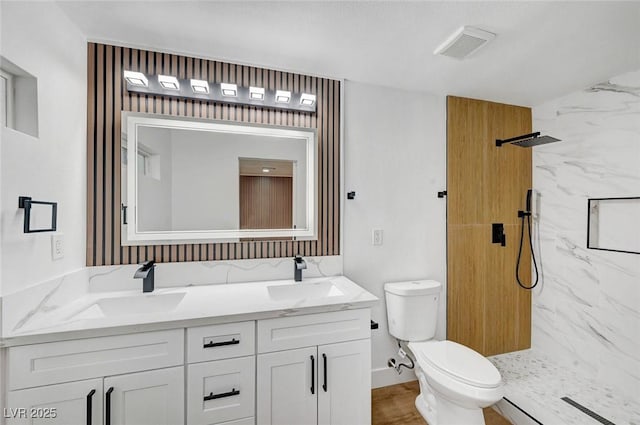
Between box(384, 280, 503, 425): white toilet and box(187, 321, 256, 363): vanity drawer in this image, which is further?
box(384, 280, 503, 425): white toilet

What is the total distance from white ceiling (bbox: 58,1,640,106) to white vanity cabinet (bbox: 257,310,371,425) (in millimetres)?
1491

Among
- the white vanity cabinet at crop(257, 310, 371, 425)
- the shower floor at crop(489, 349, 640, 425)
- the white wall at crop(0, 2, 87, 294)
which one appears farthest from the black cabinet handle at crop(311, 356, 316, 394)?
the shower floor at crop(489, 349, 640, 425)

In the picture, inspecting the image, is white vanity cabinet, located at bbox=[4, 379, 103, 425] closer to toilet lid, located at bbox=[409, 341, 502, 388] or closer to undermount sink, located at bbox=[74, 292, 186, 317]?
undermount sink, located at bbox=[74, 292, 186, 317]

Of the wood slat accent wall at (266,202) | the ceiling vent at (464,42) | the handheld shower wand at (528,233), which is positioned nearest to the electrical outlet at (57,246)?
the wood slat accent wall at (266,202)

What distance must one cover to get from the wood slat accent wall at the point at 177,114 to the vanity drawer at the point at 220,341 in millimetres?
595

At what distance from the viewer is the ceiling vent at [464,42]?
153 centimetres

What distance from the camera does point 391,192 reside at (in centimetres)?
223

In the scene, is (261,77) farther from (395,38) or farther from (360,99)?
(395,38)

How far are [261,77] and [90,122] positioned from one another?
102 cm

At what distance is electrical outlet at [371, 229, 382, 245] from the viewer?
2180mm

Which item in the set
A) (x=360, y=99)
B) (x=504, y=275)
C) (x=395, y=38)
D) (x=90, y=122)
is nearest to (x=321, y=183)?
(x=360, y=99)

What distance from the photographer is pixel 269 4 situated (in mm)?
1368

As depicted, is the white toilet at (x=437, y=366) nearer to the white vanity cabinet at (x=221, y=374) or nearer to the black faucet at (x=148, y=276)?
the white vanity cabinet at (x=221, y=374)

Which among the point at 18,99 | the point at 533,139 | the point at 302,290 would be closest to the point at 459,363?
the point at 302,290
